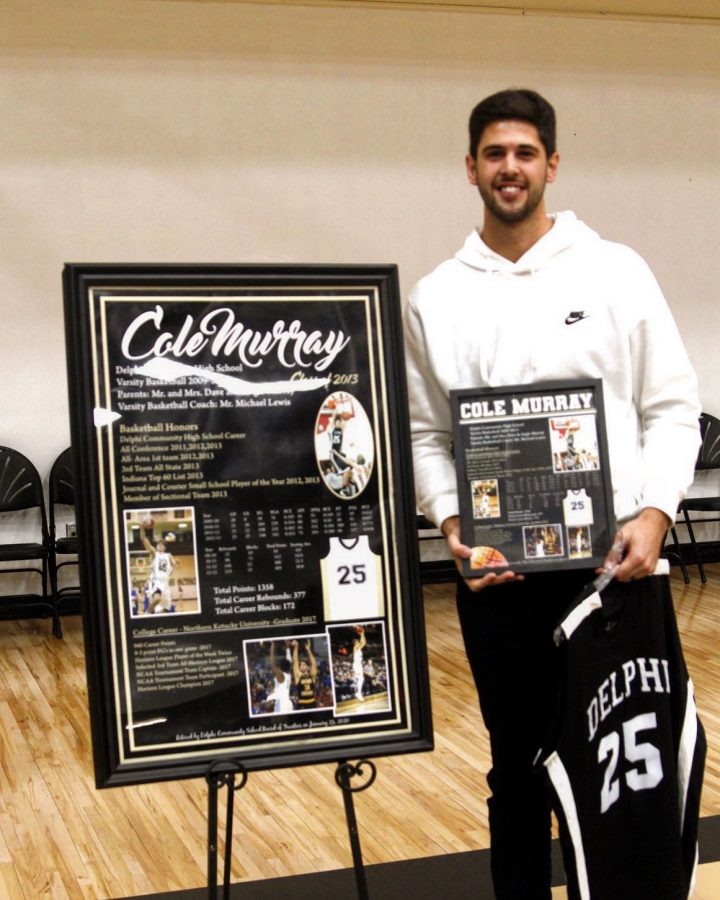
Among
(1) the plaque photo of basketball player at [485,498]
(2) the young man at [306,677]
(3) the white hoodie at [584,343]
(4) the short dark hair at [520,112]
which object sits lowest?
(2) the young man at [306,677]

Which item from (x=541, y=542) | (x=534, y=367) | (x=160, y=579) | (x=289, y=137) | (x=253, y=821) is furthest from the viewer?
(x=289, y=137)

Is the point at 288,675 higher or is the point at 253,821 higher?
the point at 288,675

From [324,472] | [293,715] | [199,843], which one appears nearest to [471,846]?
[199,843]

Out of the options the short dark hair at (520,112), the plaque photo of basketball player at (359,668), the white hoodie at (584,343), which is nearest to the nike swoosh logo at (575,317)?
the white hoodie at (584,343)

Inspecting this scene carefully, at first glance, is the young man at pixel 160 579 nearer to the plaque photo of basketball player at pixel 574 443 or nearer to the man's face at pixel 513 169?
the plaque photo of basketball player at pixel 574 443

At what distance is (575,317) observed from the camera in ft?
7.64

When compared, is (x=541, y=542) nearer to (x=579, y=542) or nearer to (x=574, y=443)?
(x=579, y=542)

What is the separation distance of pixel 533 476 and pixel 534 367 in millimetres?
246

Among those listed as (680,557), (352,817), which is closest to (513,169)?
(352,817)

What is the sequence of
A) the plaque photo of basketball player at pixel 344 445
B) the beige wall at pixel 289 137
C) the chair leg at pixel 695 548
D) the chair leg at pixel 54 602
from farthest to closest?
the chair leg at pixel 695 548 < the beige wall at pixel 289 137 < the chair leg at pixel 54 602 < the plaque photo of basketball player at pixel 344 445

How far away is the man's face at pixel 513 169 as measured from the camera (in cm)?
231

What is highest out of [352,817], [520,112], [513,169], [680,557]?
[520,112]

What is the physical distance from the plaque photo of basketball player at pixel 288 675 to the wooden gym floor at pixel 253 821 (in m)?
0.97

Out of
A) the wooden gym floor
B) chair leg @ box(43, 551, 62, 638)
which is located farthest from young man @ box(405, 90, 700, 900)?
chair leg @ box(43, 551, 62, 638)
